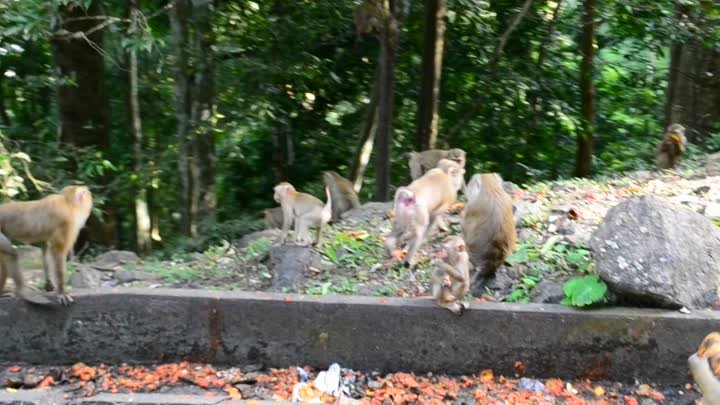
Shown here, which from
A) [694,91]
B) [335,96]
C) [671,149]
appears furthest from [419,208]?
[694,91]

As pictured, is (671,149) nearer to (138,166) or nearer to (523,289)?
(523,289)

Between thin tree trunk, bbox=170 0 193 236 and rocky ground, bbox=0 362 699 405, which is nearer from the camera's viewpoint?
rocky ground, bbox=0 362 699 405

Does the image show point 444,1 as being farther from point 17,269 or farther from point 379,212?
point 17,269

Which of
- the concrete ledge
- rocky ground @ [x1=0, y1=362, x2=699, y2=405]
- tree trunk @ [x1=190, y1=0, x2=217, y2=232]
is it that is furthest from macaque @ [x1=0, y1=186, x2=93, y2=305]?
tree trunk @ [x1=190, y1=0, x2=217, y2=232]

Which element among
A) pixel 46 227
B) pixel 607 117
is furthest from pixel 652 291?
pixel 607 117

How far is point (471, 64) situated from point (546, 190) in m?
4.72

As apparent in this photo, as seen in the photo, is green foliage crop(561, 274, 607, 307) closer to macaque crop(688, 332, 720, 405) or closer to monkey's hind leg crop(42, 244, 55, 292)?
macaque crop(688, 332, 720, 405)

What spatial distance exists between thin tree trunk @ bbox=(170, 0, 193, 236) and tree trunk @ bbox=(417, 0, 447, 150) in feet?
10.2

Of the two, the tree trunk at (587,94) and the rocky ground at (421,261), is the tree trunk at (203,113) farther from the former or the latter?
the tree trunk at (587,94)

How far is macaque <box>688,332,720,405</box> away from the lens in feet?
10.8

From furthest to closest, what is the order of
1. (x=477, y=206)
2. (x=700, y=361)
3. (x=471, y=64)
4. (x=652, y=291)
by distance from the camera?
1. (x=471, y=64)
2. (x=477, y=206)
3. (x=652, y=291)
4. (x=700, y=361)

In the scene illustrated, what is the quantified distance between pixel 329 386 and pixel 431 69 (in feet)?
18.6

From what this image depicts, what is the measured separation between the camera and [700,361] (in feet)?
11.2

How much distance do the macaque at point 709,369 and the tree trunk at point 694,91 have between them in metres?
8.98
